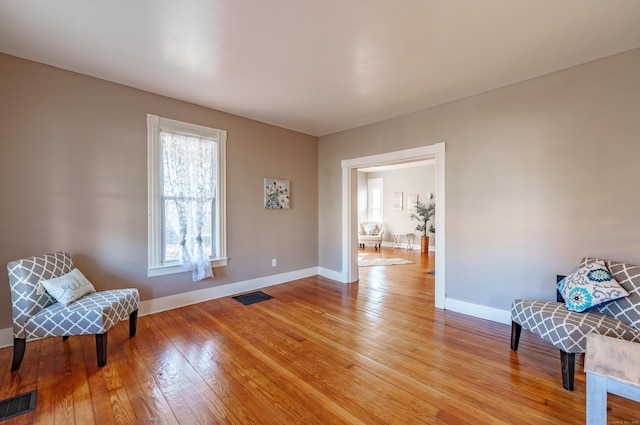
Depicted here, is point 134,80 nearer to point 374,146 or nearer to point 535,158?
point 374,146

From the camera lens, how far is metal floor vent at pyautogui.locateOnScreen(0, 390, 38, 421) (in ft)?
5.53

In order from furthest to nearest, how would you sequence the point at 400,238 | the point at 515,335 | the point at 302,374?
the point at 400,238 → the point at 515,335 → the point at 302,374

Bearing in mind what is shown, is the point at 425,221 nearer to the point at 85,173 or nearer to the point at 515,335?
the point at 515,335

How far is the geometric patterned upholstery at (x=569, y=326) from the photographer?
189 cm

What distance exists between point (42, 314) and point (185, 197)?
5.89 ft

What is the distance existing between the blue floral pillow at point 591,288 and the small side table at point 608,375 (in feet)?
4.09

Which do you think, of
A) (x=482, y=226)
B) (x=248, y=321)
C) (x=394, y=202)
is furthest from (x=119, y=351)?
(x=394, y=202)

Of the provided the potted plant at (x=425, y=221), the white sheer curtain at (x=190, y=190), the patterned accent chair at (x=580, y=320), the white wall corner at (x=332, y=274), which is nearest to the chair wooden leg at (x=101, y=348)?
the white sheer curtain at (x=190, y=190)

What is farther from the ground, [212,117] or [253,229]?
[212,117]

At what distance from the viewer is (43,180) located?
2.65 meters

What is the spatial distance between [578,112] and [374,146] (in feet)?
7.95

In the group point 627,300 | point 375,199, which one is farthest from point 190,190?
point 375,199

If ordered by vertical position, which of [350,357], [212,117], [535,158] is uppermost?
[212,117]

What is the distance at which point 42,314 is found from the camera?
2.15 m
